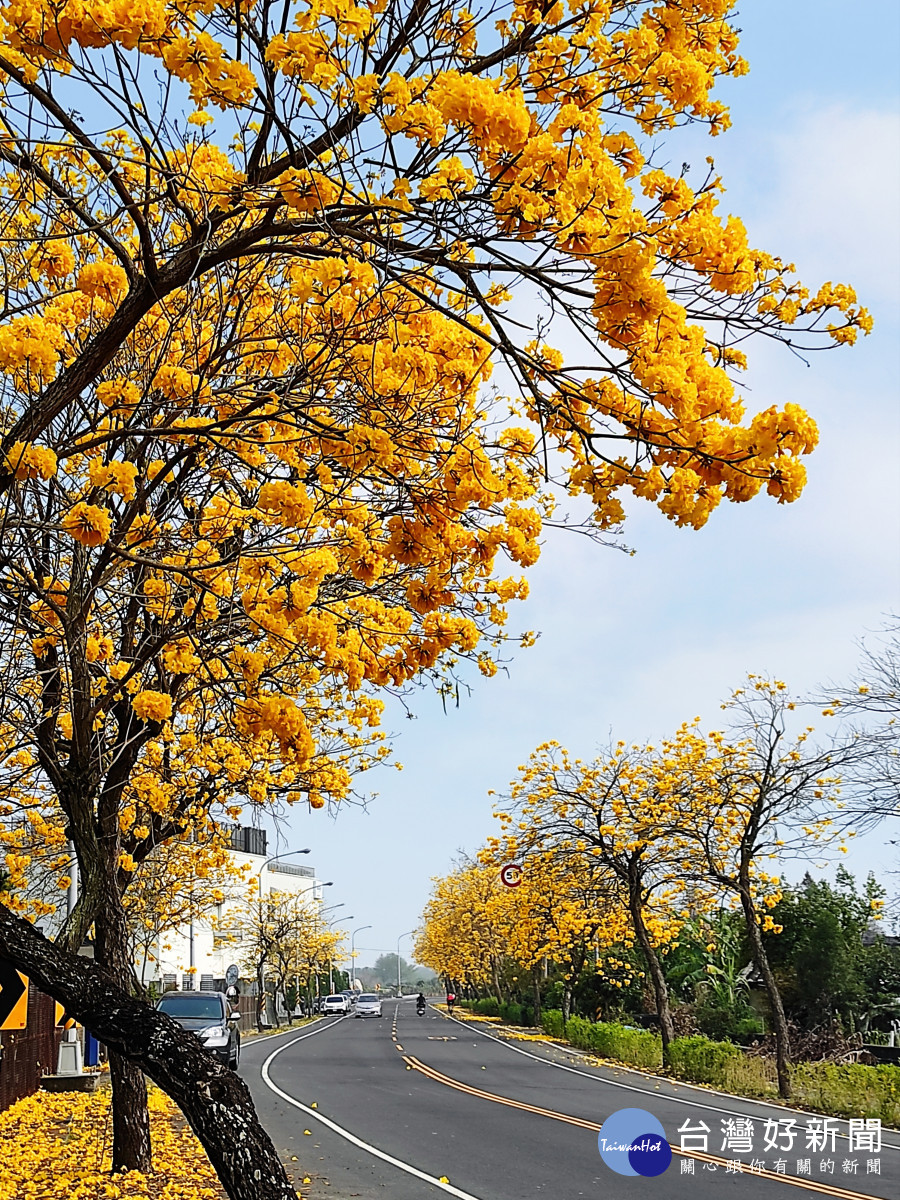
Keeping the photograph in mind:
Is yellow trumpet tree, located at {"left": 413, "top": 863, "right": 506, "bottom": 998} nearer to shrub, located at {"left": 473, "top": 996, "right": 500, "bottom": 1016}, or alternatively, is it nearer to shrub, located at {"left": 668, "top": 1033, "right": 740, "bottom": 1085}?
shrub, located at {"left": 473, "top": 996, "right": 500, "bottom": 1016}

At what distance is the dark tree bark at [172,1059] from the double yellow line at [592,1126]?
7.17 metres

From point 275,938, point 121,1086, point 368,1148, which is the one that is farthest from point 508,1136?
point 275,938

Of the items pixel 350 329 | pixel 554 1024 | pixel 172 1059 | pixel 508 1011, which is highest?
pixel 350 329

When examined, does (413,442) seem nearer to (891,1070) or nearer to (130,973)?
(130,973)

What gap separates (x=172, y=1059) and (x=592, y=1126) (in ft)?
36.5

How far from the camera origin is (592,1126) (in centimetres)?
1420

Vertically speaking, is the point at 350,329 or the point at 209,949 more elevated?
the point at 350,329

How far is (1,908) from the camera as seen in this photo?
4.95 meters

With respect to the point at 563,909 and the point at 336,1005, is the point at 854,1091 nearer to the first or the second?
the point at 563,909

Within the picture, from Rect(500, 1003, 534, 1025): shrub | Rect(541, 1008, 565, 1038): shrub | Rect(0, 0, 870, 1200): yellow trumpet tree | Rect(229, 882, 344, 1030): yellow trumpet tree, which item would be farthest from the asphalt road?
Rect(229, 882, 344, 1030): yellow trumpet tree

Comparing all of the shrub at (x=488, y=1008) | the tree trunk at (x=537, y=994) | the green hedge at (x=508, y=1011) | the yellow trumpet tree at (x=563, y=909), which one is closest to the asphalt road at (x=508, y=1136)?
the yellow trumpet tree at (x=563, y=909)

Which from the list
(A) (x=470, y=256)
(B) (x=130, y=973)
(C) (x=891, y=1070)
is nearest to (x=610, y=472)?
(A) (x=470, y=256)

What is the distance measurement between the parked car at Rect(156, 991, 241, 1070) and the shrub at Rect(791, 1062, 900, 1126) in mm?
10521

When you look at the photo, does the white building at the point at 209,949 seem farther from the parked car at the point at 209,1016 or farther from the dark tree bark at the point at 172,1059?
the dark tree bark at the point at 172,1059
